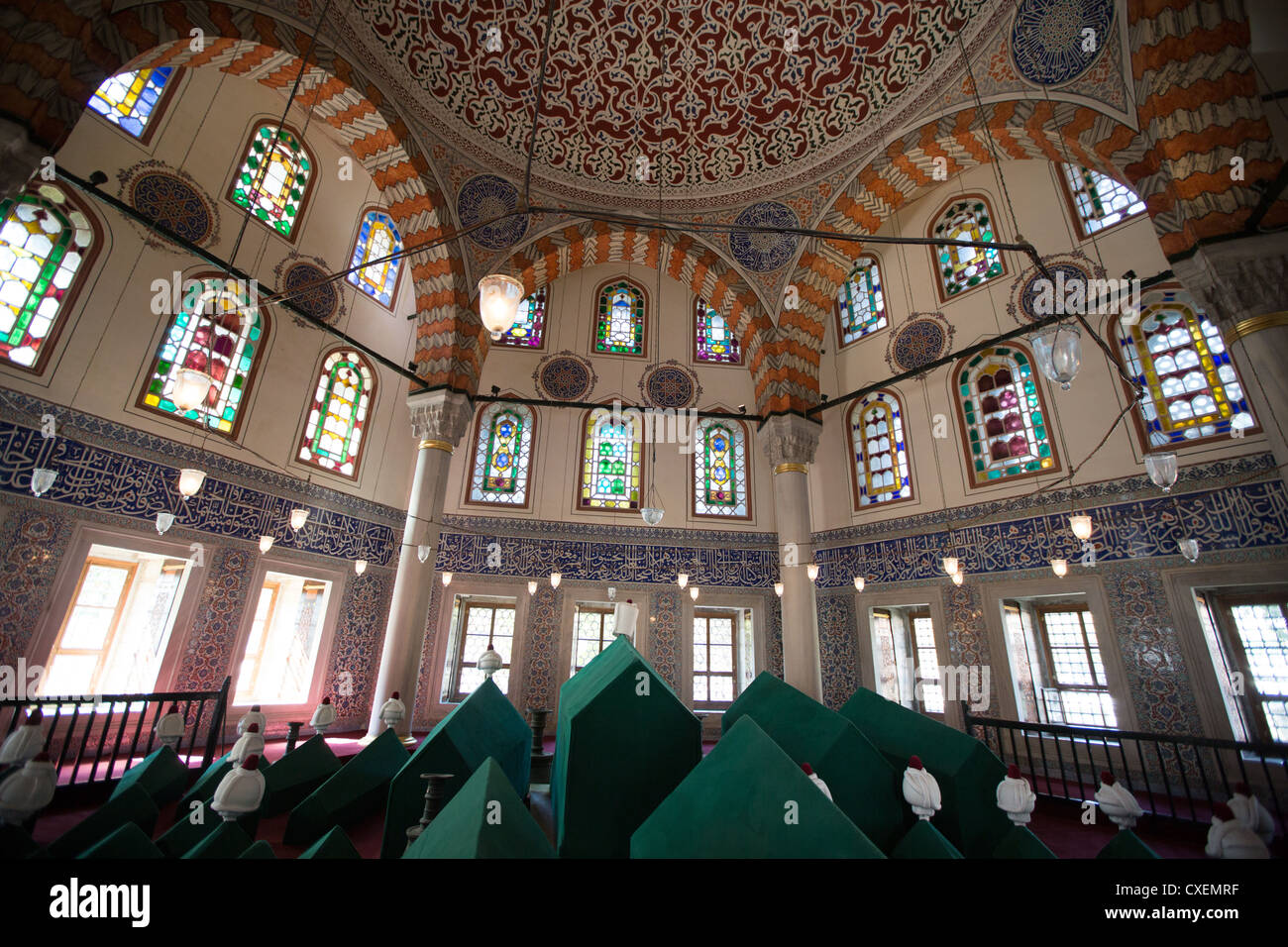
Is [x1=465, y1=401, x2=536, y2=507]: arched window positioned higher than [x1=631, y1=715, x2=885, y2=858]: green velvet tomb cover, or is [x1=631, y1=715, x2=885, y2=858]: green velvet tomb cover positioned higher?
[x1=465, y1=401, x2=536, y2=507]: arched window

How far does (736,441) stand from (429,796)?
781cm

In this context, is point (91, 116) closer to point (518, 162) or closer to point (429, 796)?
point (518, 162)

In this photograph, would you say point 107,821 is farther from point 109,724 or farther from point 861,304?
point 861,304

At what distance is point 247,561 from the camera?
18.9 ft

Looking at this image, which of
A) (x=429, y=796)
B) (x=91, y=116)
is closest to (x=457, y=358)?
(x=91, y=116)

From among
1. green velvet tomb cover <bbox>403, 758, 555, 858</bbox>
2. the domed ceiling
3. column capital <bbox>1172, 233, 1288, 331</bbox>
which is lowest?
green velvet tomb cover <bbox>403, 758, 555, 858</bbox>

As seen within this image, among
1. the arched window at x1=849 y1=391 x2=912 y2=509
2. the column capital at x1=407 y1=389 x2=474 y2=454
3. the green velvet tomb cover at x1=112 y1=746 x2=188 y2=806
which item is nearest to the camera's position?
the green velvet tomb cover at x1=112 y1=746 x2=188 y2=806

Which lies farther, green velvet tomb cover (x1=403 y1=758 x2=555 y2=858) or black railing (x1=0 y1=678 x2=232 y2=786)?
black railing (x1=0 y1=678 x2=232 y2=786)

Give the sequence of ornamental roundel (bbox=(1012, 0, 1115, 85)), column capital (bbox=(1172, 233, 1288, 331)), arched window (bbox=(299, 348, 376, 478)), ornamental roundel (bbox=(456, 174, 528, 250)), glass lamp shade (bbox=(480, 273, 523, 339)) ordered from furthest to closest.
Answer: arched window (bbox=(299, 348, 376, 478)), ornamental roundel (bbox=(456, 174, 528, 250)), ornamental roundel (bbox=(1012, 0, 1115, 85)), column capital (bbox=(1172, 233, 1288, 331)), glass lamp shade (bbox=(480, 273, 523, 339))

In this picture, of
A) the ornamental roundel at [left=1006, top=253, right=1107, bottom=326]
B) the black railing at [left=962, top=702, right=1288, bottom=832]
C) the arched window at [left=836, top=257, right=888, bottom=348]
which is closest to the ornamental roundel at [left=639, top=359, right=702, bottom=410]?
the arched window at [left=836, top=257, right=888, bottom=348]

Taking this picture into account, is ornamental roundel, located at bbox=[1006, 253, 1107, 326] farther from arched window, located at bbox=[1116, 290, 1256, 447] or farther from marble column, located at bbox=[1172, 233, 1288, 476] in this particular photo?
marble column, located at bbox=[1172, 233, 1288, 476]

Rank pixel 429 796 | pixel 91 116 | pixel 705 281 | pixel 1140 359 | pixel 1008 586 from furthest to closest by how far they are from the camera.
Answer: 1. pixel 705 281
2. pixel 1008 586
3. pixel 1140 359
4. pixel 91 116
5. pixel 429 796

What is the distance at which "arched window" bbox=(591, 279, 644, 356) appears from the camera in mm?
8992

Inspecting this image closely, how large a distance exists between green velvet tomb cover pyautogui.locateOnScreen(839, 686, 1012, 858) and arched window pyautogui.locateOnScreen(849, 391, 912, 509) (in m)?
5.87
